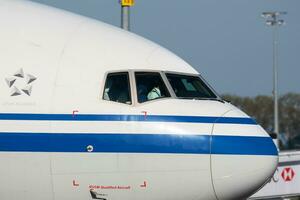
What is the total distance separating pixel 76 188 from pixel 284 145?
244 ft

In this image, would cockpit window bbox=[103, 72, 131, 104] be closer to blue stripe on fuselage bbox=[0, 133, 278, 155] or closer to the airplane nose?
blue stripe on fuselage bbox=[0, 133, 278, 155]

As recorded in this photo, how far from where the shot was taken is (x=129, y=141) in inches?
643

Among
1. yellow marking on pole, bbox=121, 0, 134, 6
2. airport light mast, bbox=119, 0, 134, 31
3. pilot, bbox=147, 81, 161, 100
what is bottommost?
pilot, bbox=147, 81, 161, 100

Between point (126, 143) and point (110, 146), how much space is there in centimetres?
26

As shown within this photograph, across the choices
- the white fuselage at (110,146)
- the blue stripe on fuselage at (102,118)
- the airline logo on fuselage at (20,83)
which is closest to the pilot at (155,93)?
the white fuselage at (110,146)

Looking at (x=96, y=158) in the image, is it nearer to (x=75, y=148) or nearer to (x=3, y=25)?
(x=75, y=148)

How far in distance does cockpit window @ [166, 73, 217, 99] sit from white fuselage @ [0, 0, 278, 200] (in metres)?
0.39

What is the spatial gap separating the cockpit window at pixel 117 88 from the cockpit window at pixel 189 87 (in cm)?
74

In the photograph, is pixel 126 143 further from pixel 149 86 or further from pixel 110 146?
pixel 149 86

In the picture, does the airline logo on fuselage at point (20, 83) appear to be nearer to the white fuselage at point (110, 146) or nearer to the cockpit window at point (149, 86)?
the white fuselage at point (110, 146)

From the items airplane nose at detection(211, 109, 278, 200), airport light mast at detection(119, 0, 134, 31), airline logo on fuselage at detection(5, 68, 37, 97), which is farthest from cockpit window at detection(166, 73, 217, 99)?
airport light mast at detection(119, 0, 134, 31)

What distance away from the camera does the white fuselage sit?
1631cm

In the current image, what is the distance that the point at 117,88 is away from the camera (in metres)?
16.8

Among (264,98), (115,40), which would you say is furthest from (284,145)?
(115,40)
